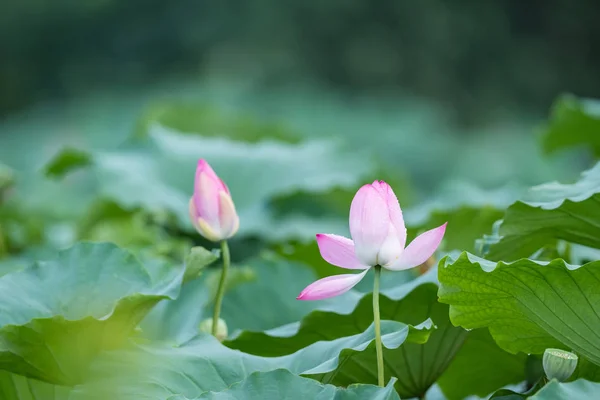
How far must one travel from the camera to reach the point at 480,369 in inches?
43.8

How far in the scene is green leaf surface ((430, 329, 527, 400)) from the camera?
1066 mm

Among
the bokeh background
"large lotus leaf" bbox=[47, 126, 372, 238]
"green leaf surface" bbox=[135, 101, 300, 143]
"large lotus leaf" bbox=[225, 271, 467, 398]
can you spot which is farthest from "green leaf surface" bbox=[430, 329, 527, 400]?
the bokeh background

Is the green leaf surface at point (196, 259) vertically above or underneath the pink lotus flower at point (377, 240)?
underneath

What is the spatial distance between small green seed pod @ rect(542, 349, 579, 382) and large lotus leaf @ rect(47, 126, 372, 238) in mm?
1061

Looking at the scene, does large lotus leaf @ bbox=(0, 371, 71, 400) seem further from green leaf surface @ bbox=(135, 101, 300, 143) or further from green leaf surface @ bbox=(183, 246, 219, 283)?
green leaf surface @ bbox=(135, 101, 300, 143)

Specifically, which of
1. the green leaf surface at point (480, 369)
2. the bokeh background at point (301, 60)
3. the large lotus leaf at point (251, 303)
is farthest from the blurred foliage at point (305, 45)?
the green leaf surface at point (480, 369)

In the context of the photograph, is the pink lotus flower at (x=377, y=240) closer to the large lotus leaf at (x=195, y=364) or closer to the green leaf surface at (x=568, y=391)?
the large lotus leaf at (x=195, y=364)

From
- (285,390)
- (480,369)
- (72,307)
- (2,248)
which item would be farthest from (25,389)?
(2,248)

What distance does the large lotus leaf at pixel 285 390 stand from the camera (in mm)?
775

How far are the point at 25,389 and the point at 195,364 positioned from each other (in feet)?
0.69

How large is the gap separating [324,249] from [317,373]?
11 centimetres

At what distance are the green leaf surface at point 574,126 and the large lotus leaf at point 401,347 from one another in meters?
0.91

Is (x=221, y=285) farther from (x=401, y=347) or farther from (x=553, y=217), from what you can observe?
(x=553, y=217)

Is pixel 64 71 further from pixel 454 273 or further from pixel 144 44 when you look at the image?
pixel 454 273
